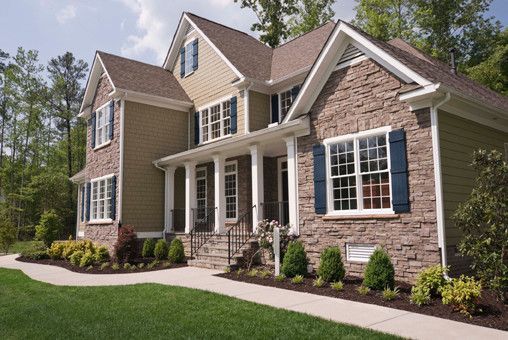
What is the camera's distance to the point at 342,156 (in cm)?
1027

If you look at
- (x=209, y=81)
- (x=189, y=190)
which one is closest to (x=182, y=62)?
(x=209, y=81)

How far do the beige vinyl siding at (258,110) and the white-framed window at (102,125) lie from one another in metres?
5.72

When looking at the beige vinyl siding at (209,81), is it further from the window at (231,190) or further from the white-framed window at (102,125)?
the white-framed window at (102,125)

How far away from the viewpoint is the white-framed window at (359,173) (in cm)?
944

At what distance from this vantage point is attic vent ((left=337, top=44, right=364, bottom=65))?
10134 mm

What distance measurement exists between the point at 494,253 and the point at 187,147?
504 inches

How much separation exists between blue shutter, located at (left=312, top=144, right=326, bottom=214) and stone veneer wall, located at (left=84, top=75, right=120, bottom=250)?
27.1 ft

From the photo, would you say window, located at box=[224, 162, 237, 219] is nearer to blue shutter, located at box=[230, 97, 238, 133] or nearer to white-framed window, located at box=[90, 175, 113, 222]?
blue shutter, located at box=[230, 97, 238, 133]

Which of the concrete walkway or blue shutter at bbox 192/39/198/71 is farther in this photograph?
blue shutter at bbox 192/39/198/71

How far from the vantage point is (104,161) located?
17.3 meters

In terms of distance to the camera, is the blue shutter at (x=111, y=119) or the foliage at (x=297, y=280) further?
the blue shutter at (x=111, y=119)

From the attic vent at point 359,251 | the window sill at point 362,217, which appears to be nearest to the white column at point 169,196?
the window sill at point 362,217

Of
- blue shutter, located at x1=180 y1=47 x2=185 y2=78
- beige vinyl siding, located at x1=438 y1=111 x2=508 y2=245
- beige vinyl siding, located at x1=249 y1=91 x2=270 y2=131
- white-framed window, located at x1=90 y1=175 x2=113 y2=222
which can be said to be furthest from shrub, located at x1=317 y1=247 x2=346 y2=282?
blue shutter, located at x1=180 y1=47 x2=185 y2=78

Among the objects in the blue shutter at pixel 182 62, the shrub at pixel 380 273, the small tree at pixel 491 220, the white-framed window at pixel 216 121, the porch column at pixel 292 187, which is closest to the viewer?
the small tree at pixel 491 220
